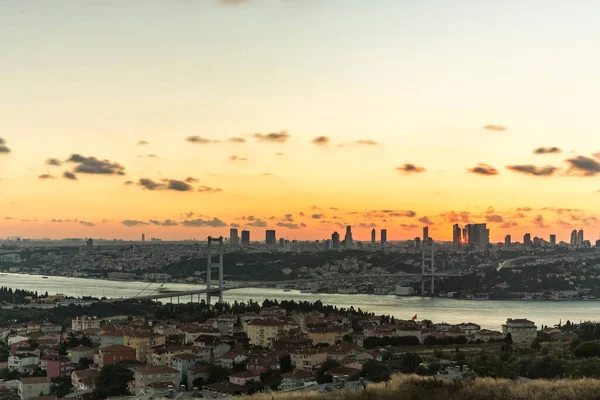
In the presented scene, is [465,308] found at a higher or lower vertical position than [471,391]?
lower

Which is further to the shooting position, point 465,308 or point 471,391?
point 465,308

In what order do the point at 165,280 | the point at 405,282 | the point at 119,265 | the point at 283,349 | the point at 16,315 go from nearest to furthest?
the point at 283,349 < the point at 16,315 < the point at 405,282 < the point at 165,280 < the point at 119,265

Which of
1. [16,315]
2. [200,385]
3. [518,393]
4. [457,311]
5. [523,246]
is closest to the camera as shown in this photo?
[518,393]

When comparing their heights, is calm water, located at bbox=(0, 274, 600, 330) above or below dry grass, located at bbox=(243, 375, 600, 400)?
below

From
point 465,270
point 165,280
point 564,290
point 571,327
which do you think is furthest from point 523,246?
point 571,327

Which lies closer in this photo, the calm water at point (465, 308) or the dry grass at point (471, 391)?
the dry grass at point (471, 391)

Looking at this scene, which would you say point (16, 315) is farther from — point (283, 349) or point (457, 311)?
point (457, 311)

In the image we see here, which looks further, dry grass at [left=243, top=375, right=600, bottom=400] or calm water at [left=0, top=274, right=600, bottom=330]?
calm water at [left=0, top=274, right=600, bottom=330]

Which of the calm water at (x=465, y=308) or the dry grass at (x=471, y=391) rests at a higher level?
the dry grass at (x=471, y=391)
